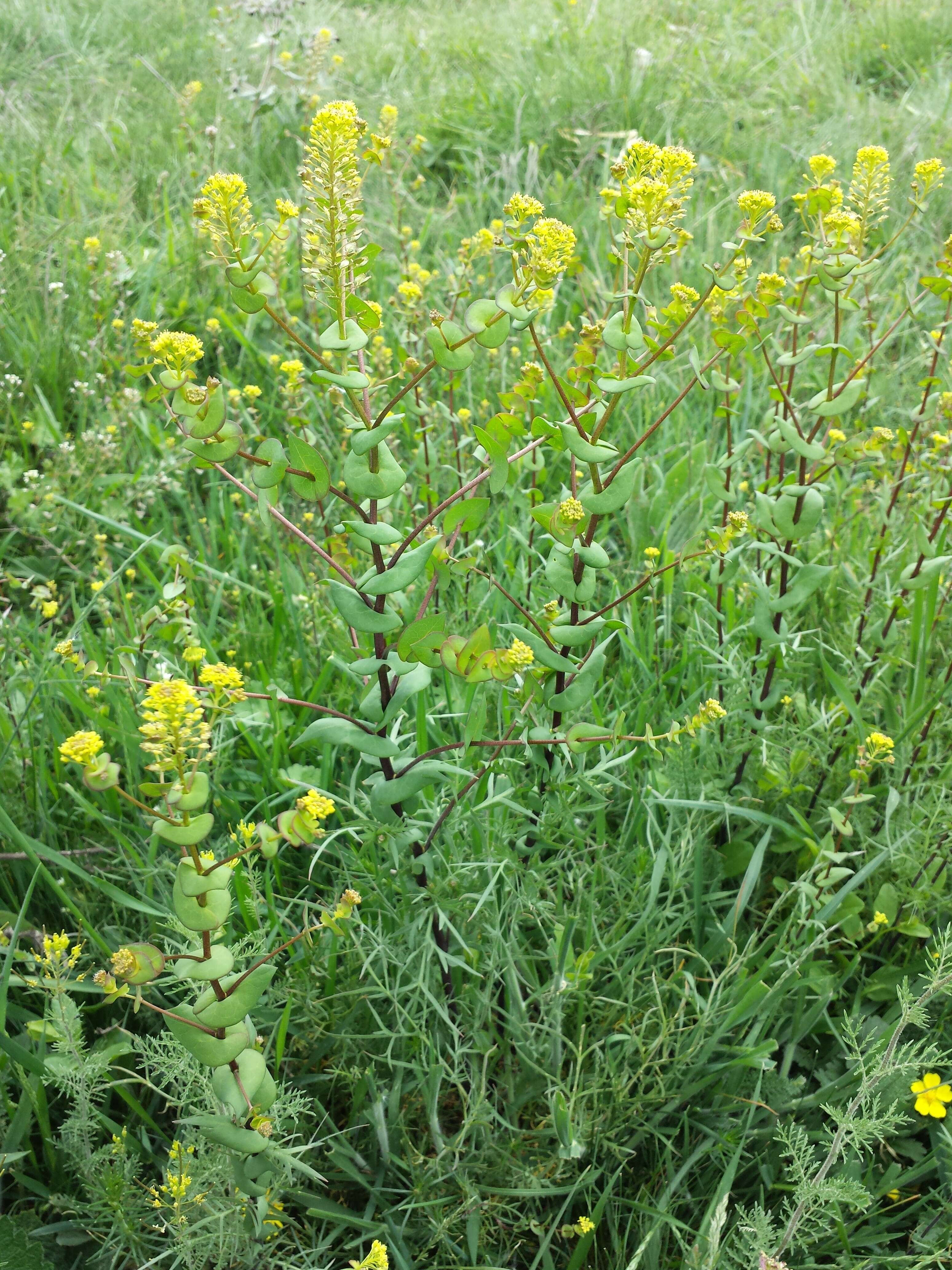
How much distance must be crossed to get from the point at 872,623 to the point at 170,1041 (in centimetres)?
153

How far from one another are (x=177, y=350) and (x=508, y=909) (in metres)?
1.01

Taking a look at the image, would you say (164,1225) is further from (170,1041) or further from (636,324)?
(636,324)

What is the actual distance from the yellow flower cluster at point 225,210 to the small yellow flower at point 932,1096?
142 cm

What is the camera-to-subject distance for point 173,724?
0.99m

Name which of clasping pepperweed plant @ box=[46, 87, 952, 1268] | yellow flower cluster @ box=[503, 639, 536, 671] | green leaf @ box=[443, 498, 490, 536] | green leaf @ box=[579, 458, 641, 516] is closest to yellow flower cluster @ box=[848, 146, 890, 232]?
clasping pepperweed plant @ box=[46, 87, 952, 1268]

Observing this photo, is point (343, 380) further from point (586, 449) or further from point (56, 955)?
point (56, 955)

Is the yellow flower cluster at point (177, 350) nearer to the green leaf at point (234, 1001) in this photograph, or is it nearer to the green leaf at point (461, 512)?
the green leaf at point (461, 512)

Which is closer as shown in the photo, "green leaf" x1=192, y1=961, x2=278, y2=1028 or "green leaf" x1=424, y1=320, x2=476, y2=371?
"green leaf" x1=192, y1=961, x2=278, y2=1028

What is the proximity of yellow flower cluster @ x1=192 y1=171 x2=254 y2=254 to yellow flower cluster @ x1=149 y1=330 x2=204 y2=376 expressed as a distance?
113 millimetres

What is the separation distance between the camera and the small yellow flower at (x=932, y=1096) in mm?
1406

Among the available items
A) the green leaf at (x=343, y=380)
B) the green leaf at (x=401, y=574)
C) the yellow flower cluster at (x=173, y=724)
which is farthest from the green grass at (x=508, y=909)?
the green leaf at (x=343, y=380)

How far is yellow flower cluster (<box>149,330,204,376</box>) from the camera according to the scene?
115cm

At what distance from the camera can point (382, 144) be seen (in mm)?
1413

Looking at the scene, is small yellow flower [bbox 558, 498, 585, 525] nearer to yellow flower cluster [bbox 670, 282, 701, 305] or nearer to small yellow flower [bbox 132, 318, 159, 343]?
yellow flower cluster [bbox 670, 282, 701, 305]
